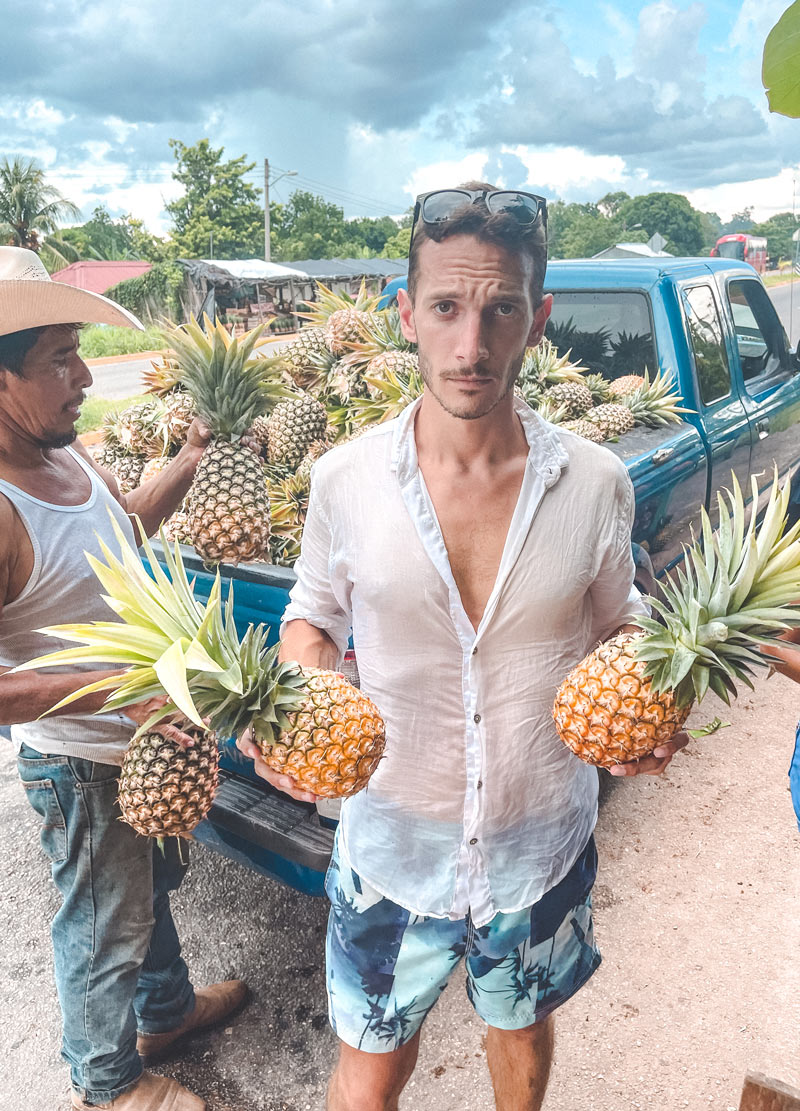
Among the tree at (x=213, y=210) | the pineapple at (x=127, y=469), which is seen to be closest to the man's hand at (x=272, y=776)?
the pineapple at (x=127, y=469)

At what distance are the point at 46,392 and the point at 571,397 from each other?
2.96m

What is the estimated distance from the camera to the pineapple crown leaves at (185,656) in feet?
5.82

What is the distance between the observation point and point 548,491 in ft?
6.40

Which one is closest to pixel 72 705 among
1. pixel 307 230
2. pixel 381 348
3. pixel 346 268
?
pixel 381 348

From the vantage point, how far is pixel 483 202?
5.93 feet

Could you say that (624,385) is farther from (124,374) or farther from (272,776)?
(124,374)

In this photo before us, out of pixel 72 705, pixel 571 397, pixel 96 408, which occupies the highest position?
pixel 571 397

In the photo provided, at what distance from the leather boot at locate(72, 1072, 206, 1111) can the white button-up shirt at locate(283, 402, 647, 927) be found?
129 centimetres

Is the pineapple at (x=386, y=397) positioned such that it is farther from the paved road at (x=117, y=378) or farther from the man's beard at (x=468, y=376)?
the paved road at (x=117, y=378)

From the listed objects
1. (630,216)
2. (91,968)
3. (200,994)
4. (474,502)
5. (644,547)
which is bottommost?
(200,994)

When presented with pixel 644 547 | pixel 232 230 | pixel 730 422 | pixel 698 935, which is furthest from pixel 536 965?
pixel 232 230

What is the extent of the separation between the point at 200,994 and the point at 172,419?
236 centimetres

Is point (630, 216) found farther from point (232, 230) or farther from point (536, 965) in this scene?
point (536, 965)

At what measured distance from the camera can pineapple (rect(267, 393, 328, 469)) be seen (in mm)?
3986
